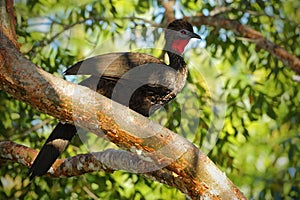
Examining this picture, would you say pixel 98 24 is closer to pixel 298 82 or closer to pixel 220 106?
pixel 220 106

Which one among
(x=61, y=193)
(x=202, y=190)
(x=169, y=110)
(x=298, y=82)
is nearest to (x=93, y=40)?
(x=169, y=110)

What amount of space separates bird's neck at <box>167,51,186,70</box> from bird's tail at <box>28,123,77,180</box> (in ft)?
1.98

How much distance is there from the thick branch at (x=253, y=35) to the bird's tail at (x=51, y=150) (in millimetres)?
1863

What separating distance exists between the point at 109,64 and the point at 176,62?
1.46 feet

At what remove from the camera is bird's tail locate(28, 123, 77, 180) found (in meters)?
2.86

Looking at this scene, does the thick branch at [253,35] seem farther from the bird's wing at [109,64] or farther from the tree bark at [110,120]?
the tree bark at [110,120]

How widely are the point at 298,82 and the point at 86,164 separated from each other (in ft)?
7.80

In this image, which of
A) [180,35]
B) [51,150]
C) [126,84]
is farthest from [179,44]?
[51,150]

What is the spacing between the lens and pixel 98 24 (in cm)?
449

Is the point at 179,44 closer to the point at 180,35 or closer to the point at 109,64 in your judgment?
the point at 180,35

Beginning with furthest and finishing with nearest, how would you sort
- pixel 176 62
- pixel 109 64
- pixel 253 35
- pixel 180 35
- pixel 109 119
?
pixel 253 35
pixel 180 35
pixel 176 62
pixel 109 64
pixel 109 119

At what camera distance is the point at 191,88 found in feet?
14.0

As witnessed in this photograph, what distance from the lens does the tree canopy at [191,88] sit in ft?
13.3

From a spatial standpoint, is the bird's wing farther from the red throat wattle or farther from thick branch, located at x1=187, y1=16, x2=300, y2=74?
thick branch, located at x1=187, y1=16, x2=300, y2=74
